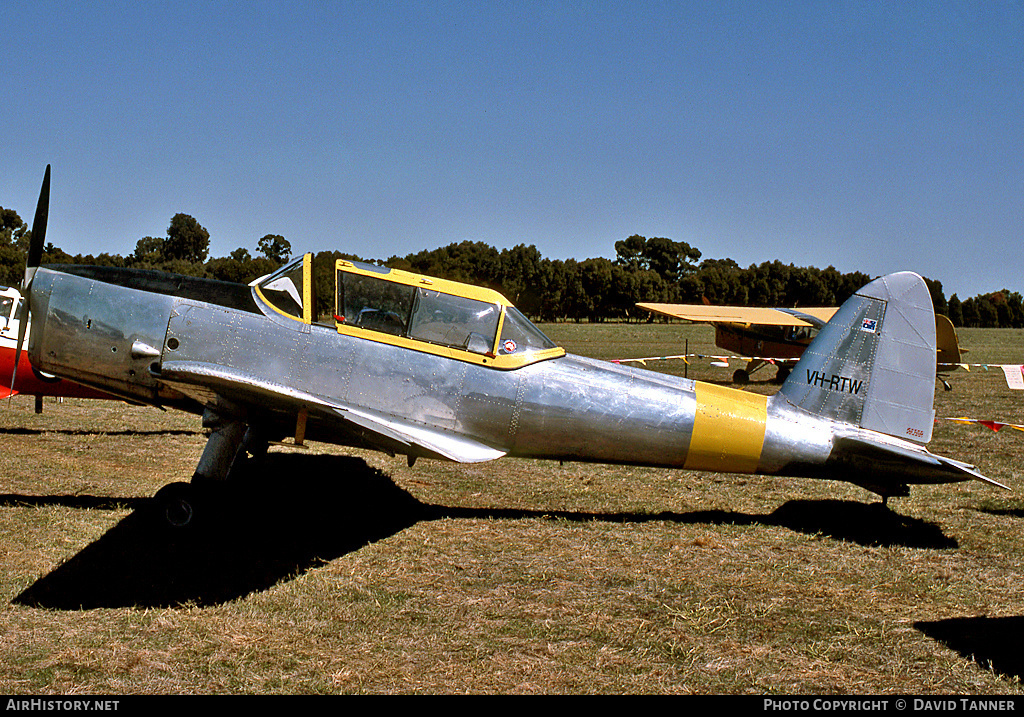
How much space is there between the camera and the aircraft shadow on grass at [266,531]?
4.91m

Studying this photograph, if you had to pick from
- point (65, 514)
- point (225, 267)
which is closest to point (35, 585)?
point (65, 514)

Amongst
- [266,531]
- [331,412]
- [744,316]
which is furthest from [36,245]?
[744,316]

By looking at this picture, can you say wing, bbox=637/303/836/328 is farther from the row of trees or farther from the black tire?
the row of trees

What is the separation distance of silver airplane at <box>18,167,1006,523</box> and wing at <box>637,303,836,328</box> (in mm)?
12627

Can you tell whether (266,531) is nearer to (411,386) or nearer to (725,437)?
(411,386)

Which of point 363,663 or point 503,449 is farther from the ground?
point 503,449

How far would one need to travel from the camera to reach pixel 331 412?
15.8 ft

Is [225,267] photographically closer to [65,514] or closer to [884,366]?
[65,514]

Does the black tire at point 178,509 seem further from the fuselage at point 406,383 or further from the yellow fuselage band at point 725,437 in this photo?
the yellow fuselage band at point 725,437

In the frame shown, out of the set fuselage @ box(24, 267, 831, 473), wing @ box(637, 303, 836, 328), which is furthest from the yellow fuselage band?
wing @ box(637, 303, 836, 328)

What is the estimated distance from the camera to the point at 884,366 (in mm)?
6363

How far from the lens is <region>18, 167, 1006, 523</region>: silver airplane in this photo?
5738mm

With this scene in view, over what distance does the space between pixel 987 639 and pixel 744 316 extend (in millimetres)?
16507

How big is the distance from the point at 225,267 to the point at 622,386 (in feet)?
112
